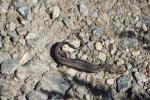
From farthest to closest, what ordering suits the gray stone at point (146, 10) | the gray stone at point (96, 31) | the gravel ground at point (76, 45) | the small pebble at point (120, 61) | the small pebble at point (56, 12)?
the gray stone at point (146, 10) → the small pebble at point (56, 12) → the gray stone at point (96, 31) → the small pebble at point (120, 61) → the gravel ground at point (76, 45)

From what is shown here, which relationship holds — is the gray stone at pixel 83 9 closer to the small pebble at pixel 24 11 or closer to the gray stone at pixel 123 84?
the small pebble at pixel 24 11

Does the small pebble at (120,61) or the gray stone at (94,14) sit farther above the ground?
the gray stone at (94,14)

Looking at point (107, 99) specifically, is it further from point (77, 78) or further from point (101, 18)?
point (101, 18)

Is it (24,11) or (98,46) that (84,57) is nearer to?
(98,46)

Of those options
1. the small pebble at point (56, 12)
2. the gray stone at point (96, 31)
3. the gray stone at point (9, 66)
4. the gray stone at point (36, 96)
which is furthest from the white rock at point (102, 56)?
the gray stone at point (9, 66)

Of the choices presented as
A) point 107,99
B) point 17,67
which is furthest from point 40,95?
point 107,99

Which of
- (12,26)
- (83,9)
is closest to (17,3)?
(12,26)
